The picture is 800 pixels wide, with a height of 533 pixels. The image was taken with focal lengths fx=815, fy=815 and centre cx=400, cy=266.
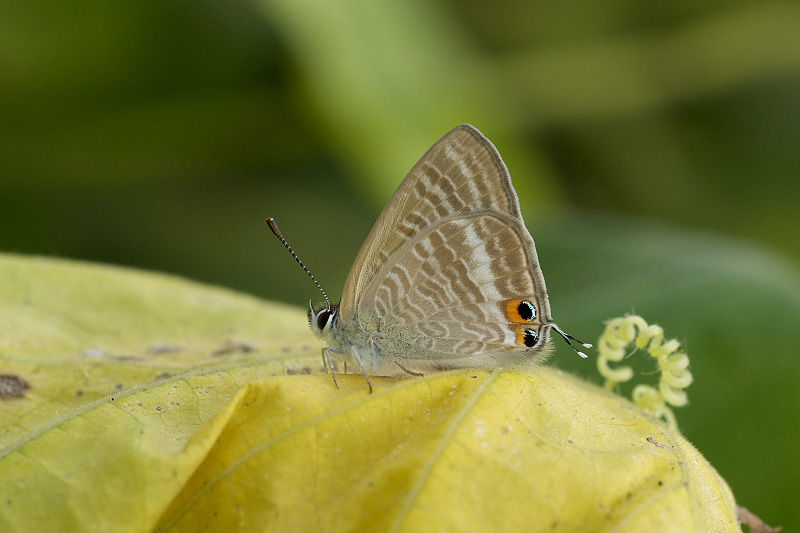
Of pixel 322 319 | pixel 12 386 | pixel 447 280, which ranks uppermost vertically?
pixel 447 280

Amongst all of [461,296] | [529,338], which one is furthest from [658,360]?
[461,296]

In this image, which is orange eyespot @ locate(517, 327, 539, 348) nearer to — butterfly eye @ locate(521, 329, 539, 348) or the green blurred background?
butterfly eye @ locate(521, 329, 539, 348)

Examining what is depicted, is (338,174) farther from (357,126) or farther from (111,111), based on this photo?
(111,111)

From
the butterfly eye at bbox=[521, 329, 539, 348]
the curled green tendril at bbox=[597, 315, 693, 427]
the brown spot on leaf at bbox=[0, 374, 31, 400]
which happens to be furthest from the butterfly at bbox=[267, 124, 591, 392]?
the brown spot on leaf at bbox=[0, 374, 31, 400]

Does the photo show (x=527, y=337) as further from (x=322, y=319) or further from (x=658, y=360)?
(x=322, y=319)

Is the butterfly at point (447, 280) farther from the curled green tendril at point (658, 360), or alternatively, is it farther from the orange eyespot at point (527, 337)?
the curled green tendril at point (658, 360)

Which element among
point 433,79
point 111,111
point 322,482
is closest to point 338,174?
point 433,79
